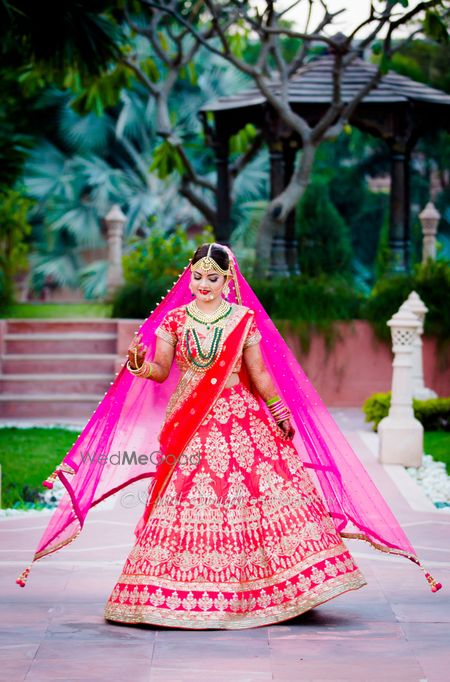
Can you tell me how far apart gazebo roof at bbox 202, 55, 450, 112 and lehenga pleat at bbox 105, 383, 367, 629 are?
9.71m

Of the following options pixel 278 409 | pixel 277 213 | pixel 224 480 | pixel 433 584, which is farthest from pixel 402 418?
pixel 277 213

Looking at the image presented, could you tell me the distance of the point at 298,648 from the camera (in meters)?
4.72

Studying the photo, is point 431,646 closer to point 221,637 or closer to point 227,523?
point 221,637

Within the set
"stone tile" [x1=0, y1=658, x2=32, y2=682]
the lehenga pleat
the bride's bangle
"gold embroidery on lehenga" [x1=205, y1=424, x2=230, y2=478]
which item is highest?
the bride's bangle

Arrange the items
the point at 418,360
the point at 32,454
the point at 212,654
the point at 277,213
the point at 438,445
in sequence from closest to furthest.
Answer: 1. the point at 212,654
2. the point at 32,454
3. the point at 438,445
4. the point at 418,360
5. the point at 277,213

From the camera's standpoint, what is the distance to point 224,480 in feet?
16.8

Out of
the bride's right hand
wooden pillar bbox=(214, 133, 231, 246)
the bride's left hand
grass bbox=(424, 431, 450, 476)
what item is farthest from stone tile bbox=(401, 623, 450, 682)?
wooden pillar bbox=(214, 133, 231, 246)

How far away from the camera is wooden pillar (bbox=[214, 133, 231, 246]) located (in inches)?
611

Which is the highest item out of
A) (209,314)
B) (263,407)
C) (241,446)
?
(209,314)

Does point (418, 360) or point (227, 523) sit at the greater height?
point (227, 523)

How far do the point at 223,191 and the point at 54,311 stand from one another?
361 centimetres

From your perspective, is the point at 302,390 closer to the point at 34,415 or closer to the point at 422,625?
the point at 422,625

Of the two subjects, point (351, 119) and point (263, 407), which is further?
point (351, 119)

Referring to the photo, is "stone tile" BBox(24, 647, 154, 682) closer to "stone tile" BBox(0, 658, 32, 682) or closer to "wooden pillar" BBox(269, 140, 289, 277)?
"stone tile" BBox(0, 658, 32, 682)
